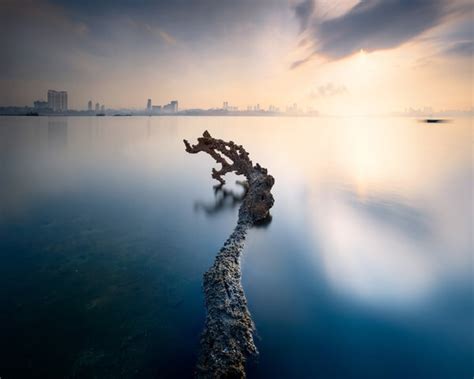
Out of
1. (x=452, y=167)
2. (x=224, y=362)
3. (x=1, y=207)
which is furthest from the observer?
(x=452, y=167)

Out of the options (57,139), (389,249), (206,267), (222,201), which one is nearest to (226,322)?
(206,267)

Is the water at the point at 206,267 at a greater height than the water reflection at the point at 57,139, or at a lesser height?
lesser

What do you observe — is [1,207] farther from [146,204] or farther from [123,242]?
[123,242]

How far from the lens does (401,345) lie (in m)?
5.00

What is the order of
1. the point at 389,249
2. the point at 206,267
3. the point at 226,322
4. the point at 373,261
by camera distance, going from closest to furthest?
the point at 226,322
the point at 206,267
the point at 373,261
the point at 389,249

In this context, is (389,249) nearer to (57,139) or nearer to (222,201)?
(222,201)

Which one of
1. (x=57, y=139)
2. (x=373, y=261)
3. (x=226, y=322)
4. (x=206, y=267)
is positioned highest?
(x=57, y=139)

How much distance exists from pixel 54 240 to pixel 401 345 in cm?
922

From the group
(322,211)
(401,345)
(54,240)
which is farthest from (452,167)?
(54,240)

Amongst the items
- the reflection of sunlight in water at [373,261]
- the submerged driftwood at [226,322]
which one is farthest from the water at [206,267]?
the submerged driftwood at [226,322]

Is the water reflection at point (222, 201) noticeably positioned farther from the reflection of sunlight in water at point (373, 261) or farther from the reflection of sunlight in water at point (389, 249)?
the reflection of sunlight in water at point (373, 261)

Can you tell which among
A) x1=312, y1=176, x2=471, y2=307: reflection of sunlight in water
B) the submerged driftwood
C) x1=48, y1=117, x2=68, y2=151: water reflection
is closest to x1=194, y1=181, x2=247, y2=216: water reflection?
the submerged driftwood

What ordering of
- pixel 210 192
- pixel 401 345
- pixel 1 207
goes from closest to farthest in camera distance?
1. pixel 401 345
2. pixel 1 207
3. pixel 210 192

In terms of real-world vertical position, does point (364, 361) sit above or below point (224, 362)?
below
